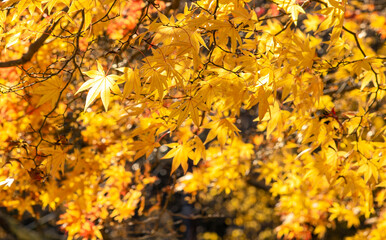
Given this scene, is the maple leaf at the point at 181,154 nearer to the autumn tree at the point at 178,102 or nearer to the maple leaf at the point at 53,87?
the autumn tree at the point at 178,102

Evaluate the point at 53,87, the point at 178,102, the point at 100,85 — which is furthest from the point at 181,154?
the point at 53,87

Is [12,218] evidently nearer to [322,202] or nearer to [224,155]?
[224,155]

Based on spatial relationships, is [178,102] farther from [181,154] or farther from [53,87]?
A: [53,87]

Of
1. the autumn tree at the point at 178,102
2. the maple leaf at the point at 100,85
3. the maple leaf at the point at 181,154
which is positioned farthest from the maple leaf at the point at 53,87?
the maple leaf at the point at 181,154

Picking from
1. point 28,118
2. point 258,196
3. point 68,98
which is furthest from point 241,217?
point 28,118

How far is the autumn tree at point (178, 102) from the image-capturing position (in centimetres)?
153

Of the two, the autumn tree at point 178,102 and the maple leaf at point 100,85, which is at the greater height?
the maple leaf at point 100,85

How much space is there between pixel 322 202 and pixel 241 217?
3.53 metres

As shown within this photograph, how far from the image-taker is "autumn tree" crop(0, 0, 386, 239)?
1.53m

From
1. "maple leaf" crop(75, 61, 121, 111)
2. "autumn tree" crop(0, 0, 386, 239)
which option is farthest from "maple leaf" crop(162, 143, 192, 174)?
"maple leaf" crop(75, 61, 121, 111)

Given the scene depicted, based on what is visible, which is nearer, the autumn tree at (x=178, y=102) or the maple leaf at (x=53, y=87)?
the autumn tree at (x=178, y=102)

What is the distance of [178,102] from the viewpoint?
1.52m

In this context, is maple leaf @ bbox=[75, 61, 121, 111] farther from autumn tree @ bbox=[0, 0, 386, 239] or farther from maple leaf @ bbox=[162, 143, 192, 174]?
maple leaf @ bbox=[162, 143, 192, 174]

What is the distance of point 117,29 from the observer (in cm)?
348
